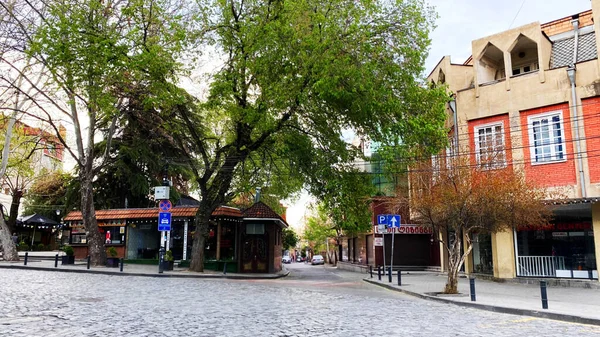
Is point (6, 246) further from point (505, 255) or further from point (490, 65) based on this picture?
point (490, 65)

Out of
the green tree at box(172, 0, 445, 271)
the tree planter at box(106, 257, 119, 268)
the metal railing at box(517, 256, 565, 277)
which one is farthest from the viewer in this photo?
the tree planter at box(106, 257, 119, 268)

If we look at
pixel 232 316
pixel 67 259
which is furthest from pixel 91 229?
pixel 232 316

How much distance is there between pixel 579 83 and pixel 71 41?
2030 centimetres

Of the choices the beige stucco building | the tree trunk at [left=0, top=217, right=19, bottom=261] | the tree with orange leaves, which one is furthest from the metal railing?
the tree trunk at [left=0, top=217, right=19, bottom=261]

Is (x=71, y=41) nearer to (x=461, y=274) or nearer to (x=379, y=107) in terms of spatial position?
Result: (x=379, y=107)

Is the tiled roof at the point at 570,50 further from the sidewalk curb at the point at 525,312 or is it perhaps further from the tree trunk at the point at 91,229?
the tree trunk at the point at 91,229

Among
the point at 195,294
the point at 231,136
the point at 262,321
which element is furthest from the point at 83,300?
the point at 231,136

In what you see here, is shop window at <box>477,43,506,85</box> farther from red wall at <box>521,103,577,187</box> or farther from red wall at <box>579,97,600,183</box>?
red wall at <box>579,97,600,183</box>

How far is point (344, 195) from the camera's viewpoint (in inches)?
869

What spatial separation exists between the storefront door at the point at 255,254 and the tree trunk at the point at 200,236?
312 cm

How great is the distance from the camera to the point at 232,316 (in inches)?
390

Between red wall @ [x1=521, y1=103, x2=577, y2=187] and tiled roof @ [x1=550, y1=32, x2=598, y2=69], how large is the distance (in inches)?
86.8

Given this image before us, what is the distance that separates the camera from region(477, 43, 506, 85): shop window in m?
23.0

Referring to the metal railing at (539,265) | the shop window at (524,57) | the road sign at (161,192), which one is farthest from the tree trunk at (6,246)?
the shop window at (524,57)
